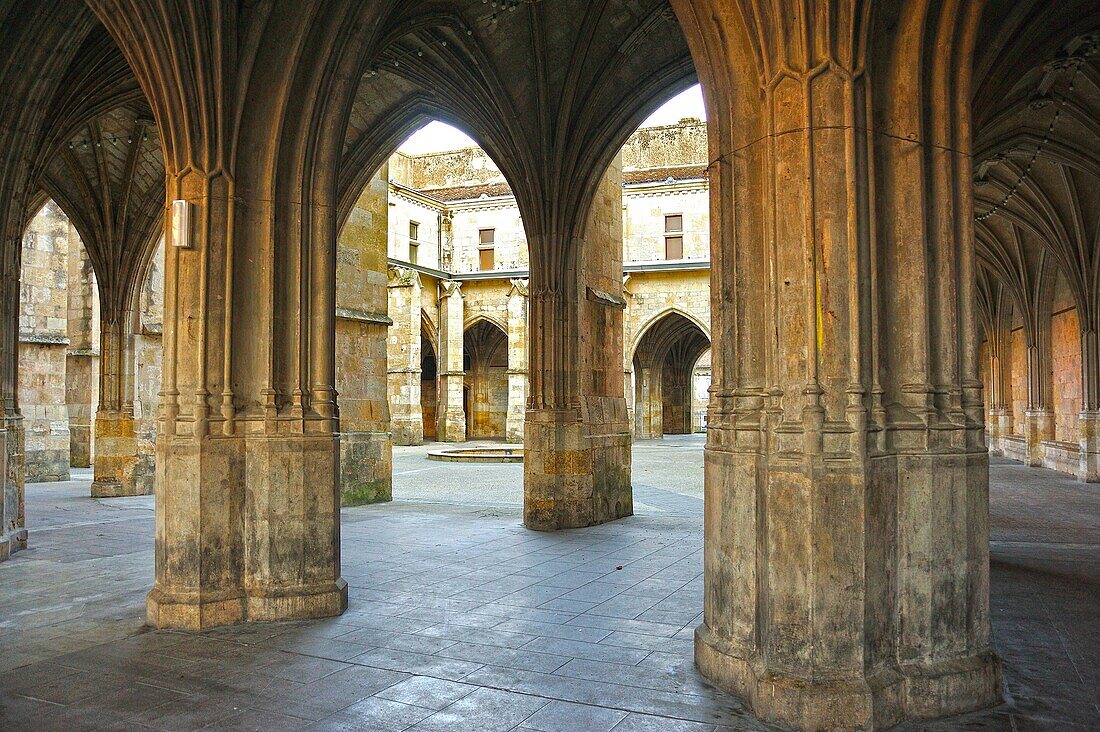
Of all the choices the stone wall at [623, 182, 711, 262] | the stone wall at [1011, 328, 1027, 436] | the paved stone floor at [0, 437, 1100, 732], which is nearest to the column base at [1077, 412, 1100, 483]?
the stone wall at [1011, 328, 1027, 436]

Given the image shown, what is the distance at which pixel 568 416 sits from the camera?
11.2 m

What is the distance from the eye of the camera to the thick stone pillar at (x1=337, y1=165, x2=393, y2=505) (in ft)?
45.1

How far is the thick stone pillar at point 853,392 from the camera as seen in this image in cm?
419

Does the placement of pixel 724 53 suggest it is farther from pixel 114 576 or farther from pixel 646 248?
pixel 646 248

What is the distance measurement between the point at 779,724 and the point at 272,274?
4972 millimetres

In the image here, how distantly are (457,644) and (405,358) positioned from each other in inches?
1091

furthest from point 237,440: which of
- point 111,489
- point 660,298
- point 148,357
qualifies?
point 660,298

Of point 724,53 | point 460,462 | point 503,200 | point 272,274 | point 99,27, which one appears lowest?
point 460,462

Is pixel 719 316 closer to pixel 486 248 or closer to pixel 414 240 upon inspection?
pixel 414 240

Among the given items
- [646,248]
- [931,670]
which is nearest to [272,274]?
[931,670]

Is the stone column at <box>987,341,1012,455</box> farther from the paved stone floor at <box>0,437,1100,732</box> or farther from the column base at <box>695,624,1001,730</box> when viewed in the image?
the column base at <box>695,624,1001,730</box>

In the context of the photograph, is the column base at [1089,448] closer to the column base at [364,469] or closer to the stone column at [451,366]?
the column base at [364,469]

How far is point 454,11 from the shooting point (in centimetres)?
1036

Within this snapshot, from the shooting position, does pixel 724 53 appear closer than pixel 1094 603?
Yes
